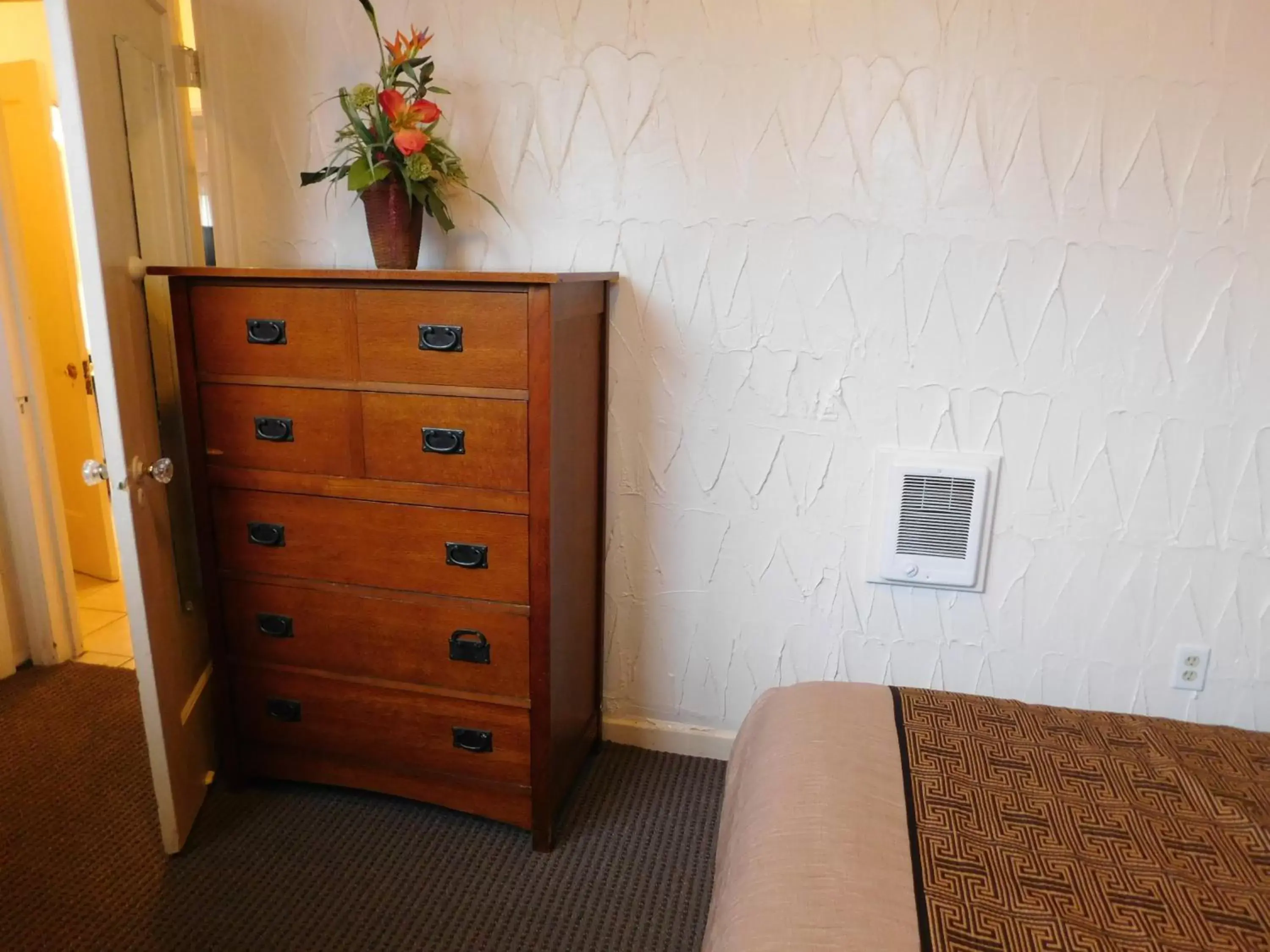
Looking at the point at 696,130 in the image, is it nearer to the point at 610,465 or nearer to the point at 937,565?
the point at 610,465

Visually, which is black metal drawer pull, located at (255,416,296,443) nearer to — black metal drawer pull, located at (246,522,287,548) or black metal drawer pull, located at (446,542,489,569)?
black metal drawer pull, located at (246,522,287,548)

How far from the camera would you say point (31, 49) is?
118 inches

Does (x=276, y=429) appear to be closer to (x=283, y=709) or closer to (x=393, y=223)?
(x=393, y=223)

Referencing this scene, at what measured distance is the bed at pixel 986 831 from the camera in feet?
3.23

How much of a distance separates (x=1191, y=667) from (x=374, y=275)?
215cm

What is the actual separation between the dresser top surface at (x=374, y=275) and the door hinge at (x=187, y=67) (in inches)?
25.5

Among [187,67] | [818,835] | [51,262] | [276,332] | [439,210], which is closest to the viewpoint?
[818,835]

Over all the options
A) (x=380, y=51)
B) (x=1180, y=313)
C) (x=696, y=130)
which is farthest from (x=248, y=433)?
(x=1180, y=313)

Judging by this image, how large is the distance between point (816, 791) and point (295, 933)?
122 cm

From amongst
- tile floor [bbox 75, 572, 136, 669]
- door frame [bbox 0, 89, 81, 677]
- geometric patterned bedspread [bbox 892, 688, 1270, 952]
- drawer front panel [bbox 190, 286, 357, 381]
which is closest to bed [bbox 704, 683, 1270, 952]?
geometric patterned bedspread [bbox 892, 688, 1270, 952]

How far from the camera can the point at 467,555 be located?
1860mm

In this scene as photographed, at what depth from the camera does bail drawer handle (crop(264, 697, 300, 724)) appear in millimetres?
2084

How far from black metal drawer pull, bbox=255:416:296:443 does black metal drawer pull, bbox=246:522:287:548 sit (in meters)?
0.21

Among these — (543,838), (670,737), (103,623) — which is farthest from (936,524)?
(103,623)
